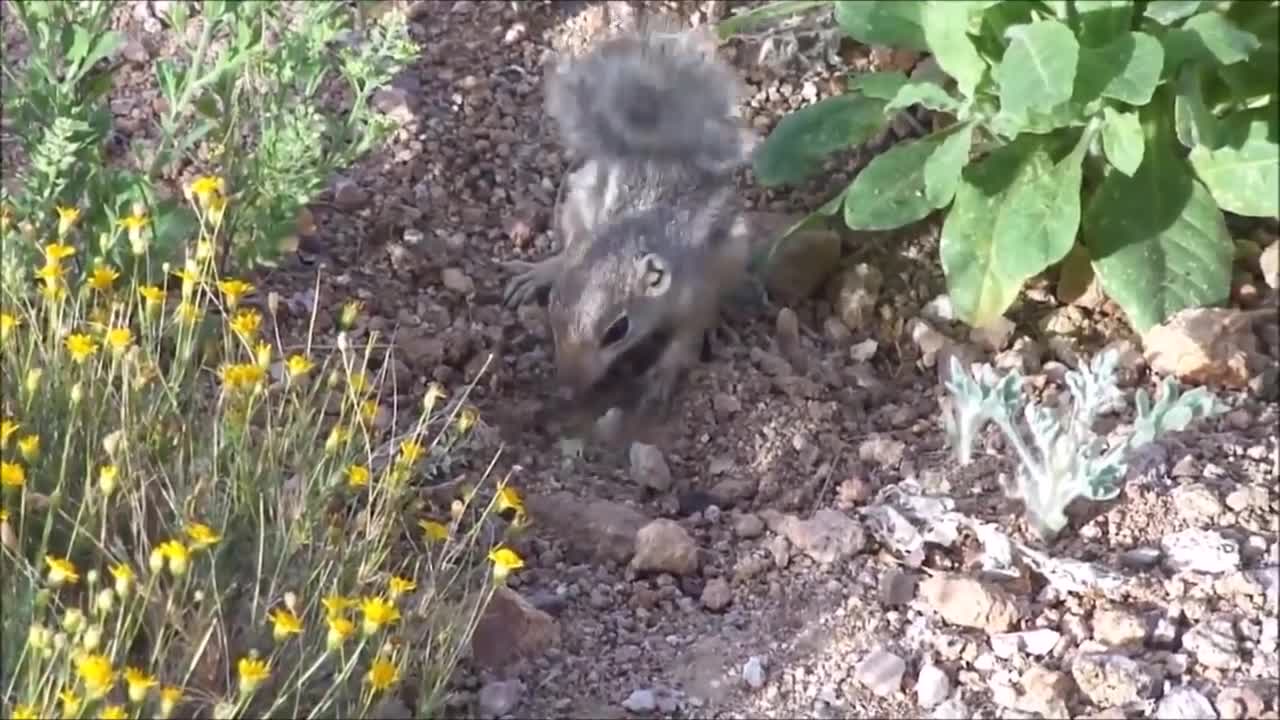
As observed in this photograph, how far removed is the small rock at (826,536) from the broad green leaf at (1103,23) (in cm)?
112

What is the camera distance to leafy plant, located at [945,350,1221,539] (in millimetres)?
3201

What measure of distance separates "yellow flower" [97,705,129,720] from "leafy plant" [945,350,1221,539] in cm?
168

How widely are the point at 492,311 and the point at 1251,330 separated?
172 centimetres

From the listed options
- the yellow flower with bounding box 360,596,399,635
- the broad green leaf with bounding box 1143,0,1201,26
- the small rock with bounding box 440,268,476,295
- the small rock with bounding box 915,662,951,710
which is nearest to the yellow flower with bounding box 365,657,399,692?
the yellow flower with bounding box 360,596,399,635

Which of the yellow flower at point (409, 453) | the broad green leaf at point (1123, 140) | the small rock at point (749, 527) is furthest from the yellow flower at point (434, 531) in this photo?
the broad green leaf at point (1123, 140)

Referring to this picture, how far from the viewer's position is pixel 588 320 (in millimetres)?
3979

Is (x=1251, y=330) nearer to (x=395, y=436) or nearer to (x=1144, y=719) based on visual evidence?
(x=1144, y=719)

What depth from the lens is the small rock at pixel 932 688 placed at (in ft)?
9.88

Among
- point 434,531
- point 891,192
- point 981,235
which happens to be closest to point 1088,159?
point 981,235

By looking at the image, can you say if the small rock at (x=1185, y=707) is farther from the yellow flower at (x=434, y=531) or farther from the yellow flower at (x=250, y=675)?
the yellow flower at (x=250, y=675)

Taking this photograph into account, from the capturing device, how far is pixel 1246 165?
12.6 feet

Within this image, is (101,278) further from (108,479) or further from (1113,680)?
(1113,680)

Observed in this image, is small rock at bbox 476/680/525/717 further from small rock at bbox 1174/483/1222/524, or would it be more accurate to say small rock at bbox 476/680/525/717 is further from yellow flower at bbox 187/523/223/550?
small rock at bbox 1174/483/1222/524

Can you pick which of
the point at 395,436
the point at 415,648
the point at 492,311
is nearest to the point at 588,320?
the point at 492,311
